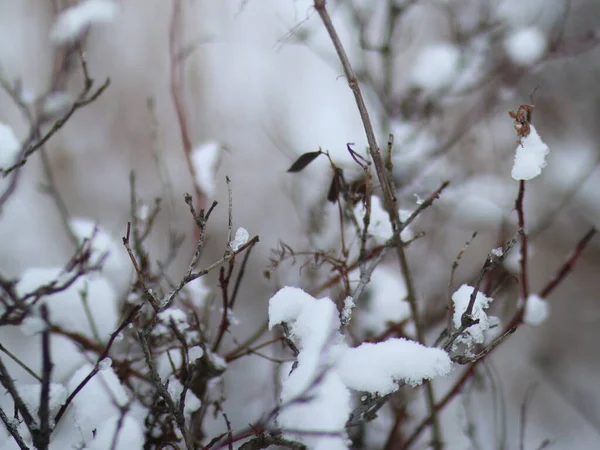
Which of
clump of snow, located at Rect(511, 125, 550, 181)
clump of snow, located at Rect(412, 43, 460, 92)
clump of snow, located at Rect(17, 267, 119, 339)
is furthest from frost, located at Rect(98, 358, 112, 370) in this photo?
clump of snow, located at Rect(412, 43, 460, 92)

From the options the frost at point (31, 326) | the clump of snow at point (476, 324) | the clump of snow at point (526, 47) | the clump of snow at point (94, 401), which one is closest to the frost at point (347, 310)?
the clump of snow at point (476, 324)

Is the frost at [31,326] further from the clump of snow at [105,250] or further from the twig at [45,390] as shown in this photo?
the twig at [45,390]

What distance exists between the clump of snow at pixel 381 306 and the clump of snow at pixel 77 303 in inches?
22.8

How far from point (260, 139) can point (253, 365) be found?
4.60ft

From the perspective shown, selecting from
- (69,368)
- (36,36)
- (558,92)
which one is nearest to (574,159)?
(558,92)

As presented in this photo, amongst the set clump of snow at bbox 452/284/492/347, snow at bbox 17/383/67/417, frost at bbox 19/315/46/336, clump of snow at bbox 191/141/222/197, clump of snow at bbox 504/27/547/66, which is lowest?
clump of snow at bbox 452/284/492/347

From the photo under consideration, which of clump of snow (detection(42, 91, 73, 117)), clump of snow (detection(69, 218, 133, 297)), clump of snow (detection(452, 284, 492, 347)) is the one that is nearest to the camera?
clump of snow (detection(452, 284, 492, 347))

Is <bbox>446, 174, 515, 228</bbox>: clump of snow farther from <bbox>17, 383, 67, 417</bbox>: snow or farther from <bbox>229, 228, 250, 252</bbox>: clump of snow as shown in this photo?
<bbox>17, 383, 67, 417</bbox>: snow

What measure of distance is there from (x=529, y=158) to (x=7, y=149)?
2.59 ft

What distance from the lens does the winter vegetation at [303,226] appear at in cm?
59

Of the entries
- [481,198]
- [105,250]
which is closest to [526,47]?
[481,198]

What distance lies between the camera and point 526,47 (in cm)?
154

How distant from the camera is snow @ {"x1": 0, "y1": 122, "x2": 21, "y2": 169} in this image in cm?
73

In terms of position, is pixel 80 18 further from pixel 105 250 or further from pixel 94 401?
pixel 94 401
